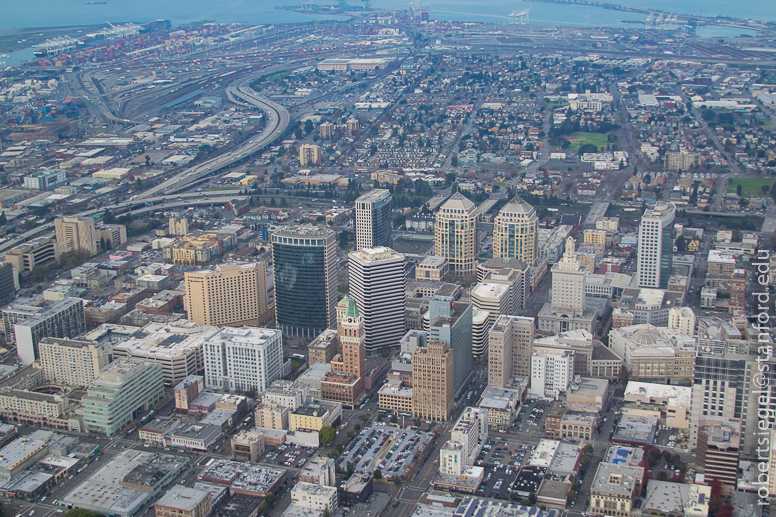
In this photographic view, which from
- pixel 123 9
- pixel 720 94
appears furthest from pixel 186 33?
pixel 720 94

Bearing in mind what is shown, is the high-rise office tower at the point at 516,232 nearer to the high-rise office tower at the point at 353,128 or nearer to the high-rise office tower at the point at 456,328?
the high-rise office tower at the point at 456,328

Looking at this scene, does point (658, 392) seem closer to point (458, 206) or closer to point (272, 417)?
point (272, 417)

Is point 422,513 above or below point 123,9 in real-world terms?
below

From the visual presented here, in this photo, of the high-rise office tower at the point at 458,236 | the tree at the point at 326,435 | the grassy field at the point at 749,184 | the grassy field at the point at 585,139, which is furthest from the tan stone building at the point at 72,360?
the grassy field at the point at 585,139

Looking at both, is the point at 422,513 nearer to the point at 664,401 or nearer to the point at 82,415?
the point at 664,401

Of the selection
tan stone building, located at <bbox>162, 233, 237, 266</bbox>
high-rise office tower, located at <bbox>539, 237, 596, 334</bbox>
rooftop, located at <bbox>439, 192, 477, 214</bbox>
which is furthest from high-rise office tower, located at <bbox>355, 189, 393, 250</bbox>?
high-rise office tower, located at <bbox>539, 237, 596, 334</bbox>

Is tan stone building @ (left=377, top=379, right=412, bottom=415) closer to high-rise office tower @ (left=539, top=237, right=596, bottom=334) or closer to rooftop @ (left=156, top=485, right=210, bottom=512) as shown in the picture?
rooftop @ (left=156, top=485, right=210, bottom=512)
